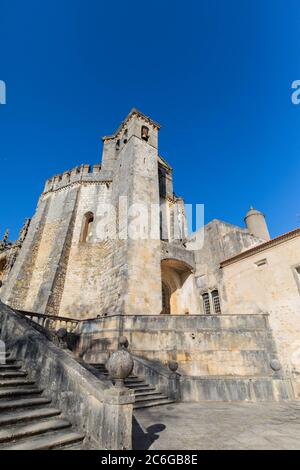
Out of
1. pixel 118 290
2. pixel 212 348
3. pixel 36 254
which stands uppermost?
pixel 36 254

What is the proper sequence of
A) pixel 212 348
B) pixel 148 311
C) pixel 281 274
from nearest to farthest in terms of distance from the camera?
pixel 212 348, pixel 281 274, pixel 148 311

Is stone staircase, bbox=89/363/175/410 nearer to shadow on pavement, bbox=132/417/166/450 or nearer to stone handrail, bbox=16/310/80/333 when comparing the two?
shadow on pavement, bbox=132/417/166/450

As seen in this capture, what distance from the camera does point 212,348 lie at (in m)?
9.62

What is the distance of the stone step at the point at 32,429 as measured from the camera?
2989 millimetres

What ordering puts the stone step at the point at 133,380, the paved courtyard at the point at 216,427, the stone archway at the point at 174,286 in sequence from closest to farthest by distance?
the paved courtyard at the point at 216,427 < the stone step at the point at 133,380 < the stone archway at the point at 174,286

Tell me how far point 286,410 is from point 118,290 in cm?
846

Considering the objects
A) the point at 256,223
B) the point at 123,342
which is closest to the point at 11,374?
the point at 123,342

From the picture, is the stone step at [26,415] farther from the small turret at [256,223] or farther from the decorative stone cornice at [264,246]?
the small turret at [256,223]

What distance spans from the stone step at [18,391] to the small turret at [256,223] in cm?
1880

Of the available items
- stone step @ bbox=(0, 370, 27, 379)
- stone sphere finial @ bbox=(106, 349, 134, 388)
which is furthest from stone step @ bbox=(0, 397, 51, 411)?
stone sphere finial @ bbox=(106, 349, 134, 388)

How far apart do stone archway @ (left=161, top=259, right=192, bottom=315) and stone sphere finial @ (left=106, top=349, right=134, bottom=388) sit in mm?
13134

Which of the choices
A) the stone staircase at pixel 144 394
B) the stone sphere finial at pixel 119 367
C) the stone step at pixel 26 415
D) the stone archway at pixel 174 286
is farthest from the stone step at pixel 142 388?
the stone archway at pixel 174 286
